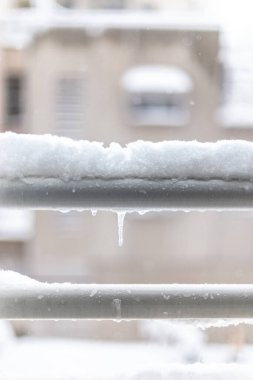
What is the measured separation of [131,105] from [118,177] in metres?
6.55

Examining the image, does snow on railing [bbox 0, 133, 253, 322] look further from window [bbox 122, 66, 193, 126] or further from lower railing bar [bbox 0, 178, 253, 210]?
window [bbox 122, 66, 193, 126]

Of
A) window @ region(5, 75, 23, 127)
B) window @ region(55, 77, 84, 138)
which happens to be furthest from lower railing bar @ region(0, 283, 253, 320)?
window @ region(5, 75, 23, 127)

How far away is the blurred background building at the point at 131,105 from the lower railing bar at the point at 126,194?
6.26 metres

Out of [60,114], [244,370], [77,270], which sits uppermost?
[244,370]

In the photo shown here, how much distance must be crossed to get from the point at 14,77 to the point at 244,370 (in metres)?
7.48

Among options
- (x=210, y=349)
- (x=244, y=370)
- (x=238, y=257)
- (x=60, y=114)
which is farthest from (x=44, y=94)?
(x=244, y=370)

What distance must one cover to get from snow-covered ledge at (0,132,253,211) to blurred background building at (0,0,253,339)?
20.5 feet

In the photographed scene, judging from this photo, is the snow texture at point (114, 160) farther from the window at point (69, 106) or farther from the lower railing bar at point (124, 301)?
the window at point (69, 106)

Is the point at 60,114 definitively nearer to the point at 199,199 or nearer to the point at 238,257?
the point at 238,257

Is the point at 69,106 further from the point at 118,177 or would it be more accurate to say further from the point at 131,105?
the point at 118,177

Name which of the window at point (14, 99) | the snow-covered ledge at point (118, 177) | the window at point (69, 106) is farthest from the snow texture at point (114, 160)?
the window at point (14, 99)

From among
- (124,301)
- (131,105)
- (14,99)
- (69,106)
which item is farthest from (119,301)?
(14,99)

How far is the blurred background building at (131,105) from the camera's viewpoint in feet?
22.5

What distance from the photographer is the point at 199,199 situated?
16.1 inches
